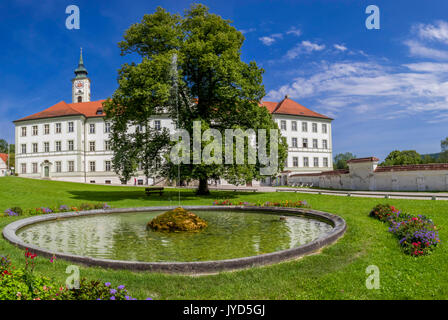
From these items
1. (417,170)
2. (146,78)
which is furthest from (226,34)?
(417,170)

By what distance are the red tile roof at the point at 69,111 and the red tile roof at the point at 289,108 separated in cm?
3437

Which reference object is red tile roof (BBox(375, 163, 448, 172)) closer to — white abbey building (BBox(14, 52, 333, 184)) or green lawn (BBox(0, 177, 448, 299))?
white abbey building (BBox(14, 52, 333, 184))

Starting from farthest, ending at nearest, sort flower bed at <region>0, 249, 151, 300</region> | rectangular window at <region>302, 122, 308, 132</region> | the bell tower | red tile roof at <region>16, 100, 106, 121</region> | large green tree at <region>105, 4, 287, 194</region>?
the bell tower → rectangular window at <region>302, 122, 308, 132</region> → red tile roof at <region>16, 100, 106, 121</region> → large green tree at <region>105, 4, 287, 194</region> → flower bed at <region>0, 249, 151, 300</region>

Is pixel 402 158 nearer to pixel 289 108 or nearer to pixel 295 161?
pixel 295 161

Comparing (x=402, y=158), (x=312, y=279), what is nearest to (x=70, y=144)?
(x=312, y=279)

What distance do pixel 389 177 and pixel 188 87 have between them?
907 inches

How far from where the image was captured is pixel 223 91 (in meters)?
24.2

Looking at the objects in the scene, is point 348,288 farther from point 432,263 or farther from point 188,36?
point 188,36

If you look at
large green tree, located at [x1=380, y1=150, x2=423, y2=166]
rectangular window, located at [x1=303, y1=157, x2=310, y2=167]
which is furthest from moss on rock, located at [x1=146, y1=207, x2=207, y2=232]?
large green tree, located at [x1=380, y1=150, x2=423, y2=166]

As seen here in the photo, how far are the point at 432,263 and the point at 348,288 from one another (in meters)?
2.67

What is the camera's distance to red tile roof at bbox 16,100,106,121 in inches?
2216

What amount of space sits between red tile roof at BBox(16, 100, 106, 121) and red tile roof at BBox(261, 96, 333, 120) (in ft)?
113

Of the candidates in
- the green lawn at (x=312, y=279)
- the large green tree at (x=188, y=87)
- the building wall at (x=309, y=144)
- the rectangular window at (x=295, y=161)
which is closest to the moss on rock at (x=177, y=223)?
the green lawn at (x=312, y=279)

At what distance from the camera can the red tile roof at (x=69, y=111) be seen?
5628 centimetres
